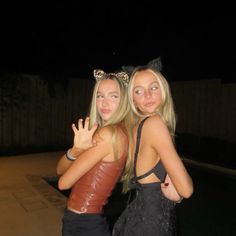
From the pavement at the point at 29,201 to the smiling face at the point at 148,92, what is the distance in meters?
2.39

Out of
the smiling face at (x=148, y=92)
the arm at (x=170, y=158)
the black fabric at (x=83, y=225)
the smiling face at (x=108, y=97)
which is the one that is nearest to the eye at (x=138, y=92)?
the smiling face at (x=148, y=92)

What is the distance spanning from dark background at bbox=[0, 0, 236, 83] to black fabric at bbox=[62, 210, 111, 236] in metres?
7.93

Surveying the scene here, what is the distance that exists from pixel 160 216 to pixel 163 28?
13.0 meters

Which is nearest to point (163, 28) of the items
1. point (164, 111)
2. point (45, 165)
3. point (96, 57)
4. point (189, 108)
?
point (96, 57)

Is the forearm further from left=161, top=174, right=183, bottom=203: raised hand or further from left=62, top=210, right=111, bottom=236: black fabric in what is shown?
left=161, top=174, right=183, bottom=203: raised hand

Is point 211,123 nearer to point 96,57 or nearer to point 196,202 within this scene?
point 196,202

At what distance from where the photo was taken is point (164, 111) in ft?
5.99

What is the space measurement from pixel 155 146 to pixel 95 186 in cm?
43

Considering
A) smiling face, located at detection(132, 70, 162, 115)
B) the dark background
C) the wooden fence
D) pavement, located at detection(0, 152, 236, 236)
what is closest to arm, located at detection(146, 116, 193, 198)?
smiling face, located at detection(132, 70, 162, 115)

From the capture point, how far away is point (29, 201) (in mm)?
4645

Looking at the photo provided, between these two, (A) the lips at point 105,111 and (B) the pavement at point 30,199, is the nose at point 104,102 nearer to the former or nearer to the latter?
(A) the lips at point 105,111

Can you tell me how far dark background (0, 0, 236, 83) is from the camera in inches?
425

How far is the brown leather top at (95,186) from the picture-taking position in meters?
1.74

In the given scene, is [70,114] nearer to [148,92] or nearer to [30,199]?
[30,199]
